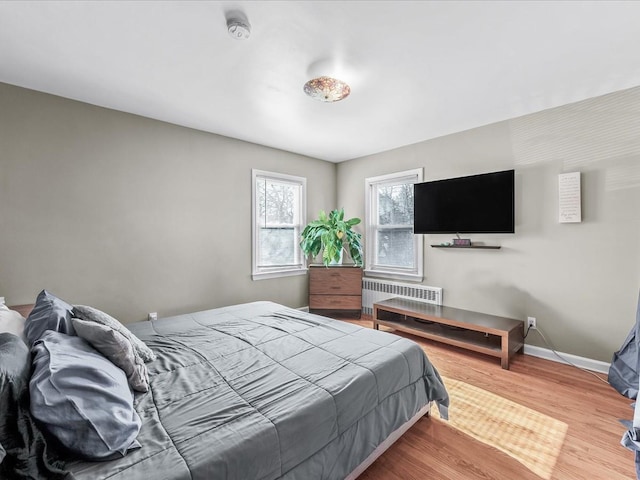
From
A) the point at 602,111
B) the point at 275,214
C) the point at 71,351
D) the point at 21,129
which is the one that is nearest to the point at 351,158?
the point at 275,214

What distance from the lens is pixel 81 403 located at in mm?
979

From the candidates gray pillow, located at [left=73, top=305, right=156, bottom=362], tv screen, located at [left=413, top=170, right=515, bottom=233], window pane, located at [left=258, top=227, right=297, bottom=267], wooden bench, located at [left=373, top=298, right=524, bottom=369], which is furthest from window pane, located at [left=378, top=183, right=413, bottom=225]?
gray pillow, located at [left=73, top=305, right=156, bottom=362]

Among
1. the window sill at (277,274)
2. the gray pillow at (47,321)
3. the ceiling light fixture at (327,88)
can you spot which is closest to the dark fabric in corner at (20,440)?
the gray pillow at (47,321)

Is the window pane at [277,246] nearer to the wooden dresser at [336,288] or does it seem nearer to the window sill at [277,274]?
the window sill at [277,274]

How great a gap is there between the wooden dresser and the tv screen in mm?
1190

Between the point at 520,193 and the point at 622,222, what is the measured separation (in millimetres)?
836

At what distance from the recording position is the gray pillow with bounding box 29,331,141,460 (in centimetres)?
92

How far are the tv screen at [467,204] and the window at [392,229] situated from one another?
0.34 meters

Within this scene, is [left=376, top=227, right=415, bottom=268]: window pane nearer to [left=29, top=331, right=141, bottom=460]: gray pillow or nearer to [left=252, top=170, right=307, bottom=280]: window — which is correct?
[left=252, top=170, right=307, bottom=280]: window

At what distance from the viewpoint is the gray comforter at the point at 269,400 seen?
104 centimetres

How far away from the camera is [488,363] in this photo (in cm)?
290

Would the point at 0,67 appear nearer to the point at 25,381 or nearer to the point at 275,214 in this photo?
the point at 25,381

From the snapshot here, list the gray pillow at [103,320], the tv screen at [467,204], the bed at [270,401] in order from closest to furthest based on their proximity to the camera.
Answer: the bed at [270,401], the gray pillow at [103,320], the tv screen at [467,204]

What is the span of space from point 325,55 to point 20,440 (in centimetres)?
243
